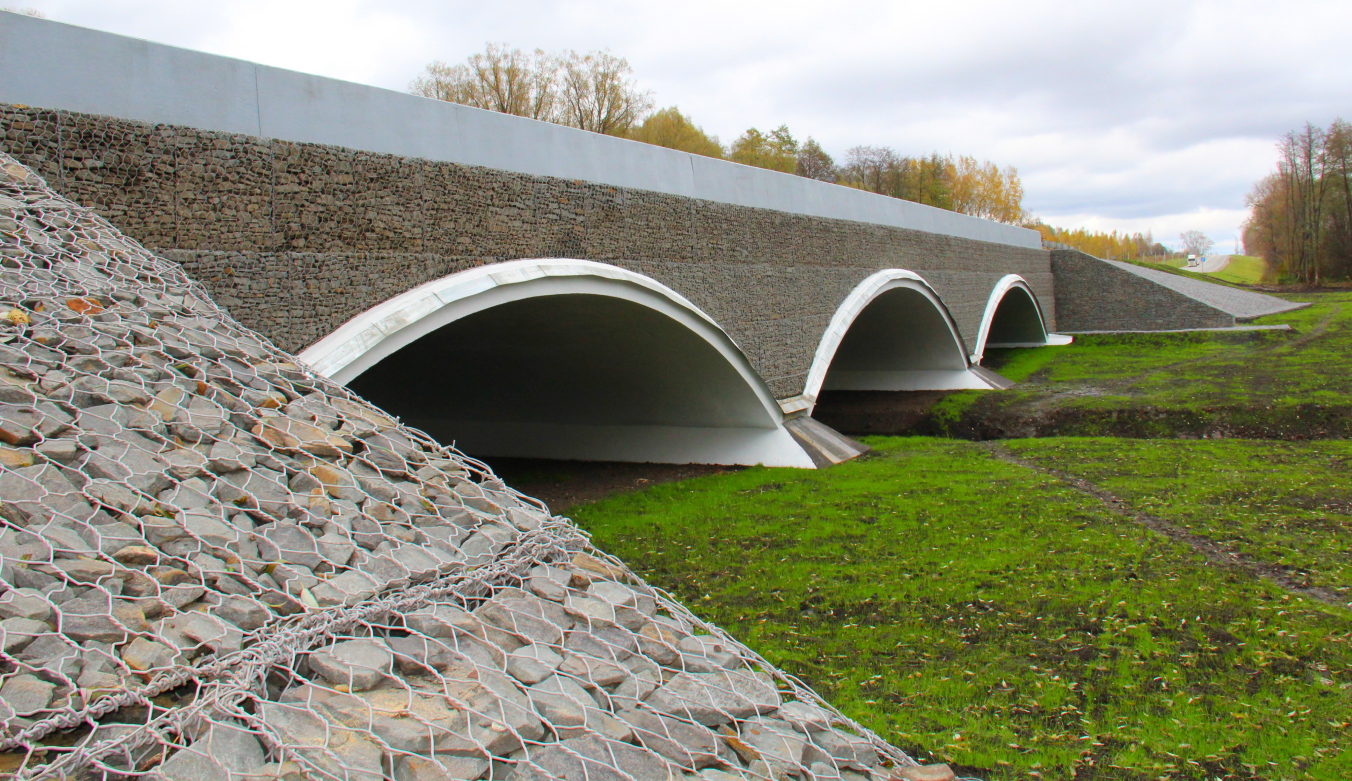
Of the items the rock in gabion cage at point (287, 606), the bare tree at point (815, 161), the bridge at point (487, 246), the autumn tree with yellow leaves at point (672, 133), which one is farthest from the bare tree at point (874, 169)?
the rock in gabion cage at point (287, 606)

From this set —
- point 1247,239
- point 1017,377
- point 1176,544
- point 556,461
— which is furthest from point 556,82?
point 1247,239

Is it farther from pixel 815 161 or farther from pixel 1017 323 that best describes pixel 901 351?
pixel 815 161

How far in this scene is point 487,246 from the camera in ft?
20.1

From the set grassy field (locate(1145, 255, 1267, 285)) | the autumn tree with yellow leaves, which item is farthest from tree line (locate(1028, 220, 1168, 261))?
the autumn tree with yellow leaves

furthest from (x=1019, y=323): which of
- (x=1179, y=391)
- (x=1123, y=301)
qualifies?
(x=1179, y=391)

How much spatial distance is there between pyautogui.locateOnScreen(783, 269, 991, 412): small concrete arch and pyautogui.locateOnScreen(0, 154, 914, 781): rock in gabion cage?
10.5 meters

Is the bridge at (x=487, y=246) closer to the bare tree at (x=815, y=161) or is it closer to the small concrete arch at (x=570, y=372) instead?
the small concrete arch at (x=570, y=372)

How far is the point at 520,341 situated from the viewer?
856cm

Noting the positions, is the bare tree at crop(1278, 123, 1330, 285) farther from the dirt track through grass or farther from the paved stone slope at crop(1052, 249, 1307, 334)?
the dirt track through grass

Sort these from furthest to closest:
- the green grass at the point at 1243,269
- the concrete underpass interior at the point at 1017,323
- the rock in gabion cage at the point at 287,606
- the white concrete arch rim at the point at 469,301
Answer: the green grass at the point at 1243,269 < the concrete underpass interior at the point at 1017,323 < the white concrete arch rim at the point at 469,301 < the rock in gabion cage at the point at 287,606

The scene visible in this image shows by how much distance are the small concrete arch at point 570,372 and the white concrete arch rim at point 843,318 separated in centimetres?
80

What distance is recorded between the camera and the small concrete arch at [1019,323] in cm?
2047

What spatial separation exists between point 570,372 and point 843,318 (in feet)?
12.4

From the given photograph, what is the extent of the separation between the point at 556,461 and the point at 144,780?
9290 mm
